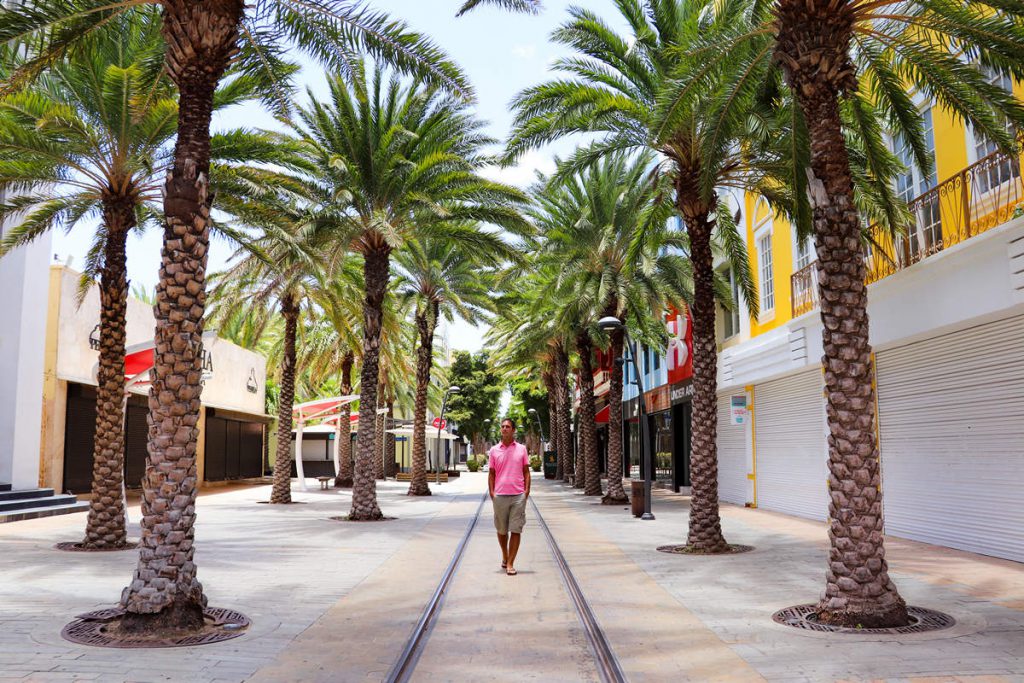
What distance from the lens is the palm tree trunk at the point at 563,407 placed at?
37.3 meters

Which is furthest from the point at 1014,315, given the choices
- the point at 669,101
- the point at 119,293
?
the point at 119,293

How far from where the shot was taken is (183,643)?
6.80 meters

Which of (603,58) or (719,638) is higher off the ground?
(603,58)

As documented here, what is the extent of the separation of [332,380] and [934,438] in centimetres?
7005

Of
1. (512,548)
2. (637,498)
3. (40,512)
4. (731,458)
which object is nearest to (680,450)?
(731,458)

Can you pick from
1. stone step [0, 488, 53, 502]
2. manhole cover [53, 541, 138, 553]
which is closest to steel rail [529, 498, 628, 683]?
manhole cover [53, 541, 138, 553]

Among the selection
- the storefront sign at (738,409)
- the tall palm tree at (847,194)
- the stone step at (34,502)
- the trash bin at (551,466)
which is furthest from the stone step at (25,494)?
the trash bin at (551,466)

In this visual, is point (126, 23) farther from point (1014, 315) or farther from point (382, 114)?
point (1014, 315)

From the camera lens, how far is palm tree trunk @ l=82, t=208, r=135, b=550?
12789 millimetres

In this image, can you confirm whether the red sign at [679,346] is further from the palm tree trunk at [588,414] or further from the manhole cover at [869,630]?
the manhole cover at [869,630]

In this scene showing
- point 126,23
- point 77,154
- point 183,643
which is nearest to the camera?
point 183,643

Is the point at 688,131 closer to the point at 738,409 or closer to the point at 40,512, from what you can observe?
the point at 738,409

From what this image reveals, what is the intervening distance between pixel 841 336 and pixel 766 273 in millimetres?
14641

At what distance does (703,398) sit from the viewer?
13.1 metres
